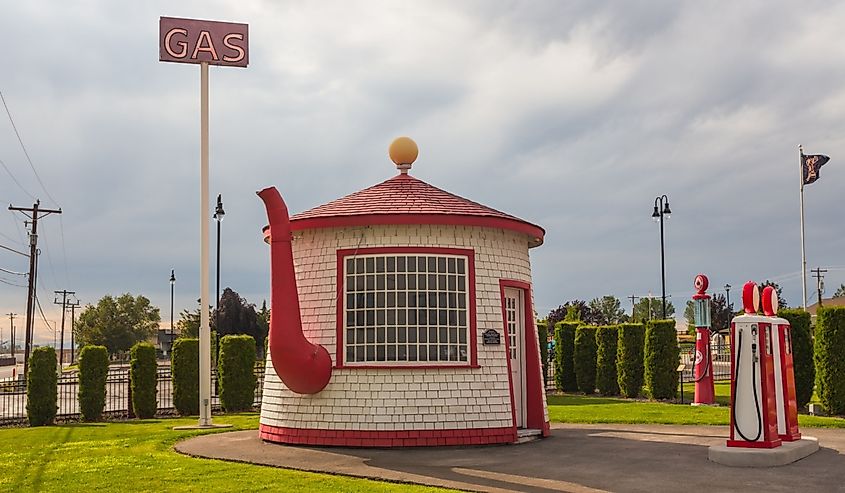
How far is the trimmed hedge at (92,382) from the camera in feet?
65.3

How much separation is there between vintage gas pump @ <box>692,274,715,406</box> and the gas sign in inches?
452

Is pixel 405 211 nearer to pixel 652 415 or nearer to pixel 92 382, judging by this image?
pixel 652 415

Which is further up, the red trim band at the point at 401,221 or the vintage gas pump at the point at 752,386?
the red trim band at the point at 401,221

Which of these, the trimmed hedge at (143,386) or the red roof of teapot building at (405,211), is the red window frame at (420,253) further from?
the trimmed hedge at (143,386)

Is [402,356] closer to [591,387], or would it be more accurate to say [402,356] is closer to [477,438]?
[477,438]

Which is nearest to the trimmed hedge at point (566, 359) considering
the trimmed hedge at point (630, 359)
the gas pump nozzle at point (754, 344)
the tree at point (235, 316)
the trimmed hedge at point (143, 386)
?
the trimmed hedge at point (630, 359)

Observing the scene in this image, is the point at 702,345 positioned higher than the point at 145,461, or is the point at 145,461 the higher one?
the point at 702,345

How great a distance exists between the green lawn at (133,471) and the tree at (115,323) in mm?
70276

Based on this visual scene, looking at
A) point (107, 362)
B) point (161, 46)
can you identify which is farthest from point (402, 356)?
point (107, 362)

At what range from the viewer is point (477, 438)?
41.3 ft

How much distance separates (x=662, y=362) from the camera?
2403 cm

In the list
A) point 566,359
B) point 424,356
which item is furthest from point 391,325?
point 566,359

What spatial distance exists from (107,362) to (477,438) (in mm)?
11152

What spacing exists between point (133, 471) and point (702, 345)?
14327 millimetres
